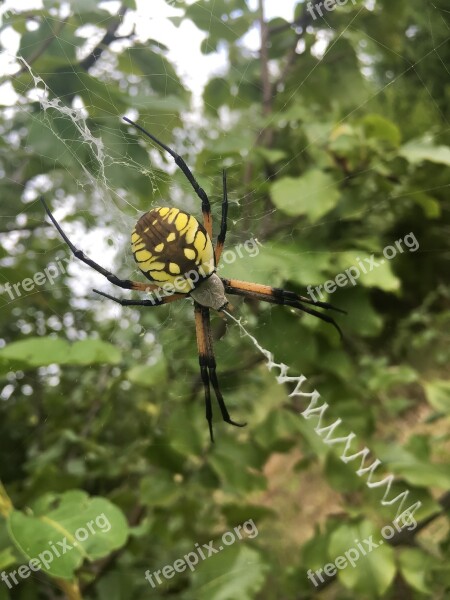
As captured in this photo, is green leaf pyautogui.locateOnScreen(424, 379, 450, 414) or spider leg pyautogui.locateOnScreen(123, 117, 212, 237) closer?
spider leg pyautogui.locateOnScreen(123, 117, 212, 237)

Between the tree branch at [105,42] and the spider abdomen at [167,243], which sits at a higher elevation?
the tree branch at [105,42]

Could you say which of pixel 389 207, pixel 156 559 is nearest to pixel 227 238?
pixel 389 207

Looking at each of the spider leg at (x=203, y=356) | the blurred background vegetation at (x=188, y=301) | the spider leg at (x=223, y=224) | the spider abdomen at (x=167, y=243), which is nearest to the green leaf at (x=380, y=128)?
the blurred background vegetation at (x=188, y=301)

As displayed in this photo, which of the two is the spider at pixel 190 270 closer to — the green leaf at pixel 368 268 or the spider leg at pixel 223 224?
the spider leg at pixel 223 224

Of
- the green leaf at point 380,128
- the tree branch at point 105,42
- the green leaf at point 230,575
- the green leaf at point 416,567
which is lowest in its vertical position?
the green leaf at point 416,567

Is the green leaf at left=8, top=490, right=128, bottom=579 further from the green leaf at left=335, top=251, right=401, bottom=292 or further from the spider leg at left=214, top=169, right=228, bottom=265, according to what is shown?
the green leaf at left=335, top=251, right=401, bottom=292

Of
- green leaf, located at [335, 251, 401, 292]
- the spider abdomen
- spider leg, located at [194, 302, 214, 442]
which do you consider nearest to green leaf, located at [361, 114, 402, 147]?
green leaf, located at [335, 251, 401, 292]

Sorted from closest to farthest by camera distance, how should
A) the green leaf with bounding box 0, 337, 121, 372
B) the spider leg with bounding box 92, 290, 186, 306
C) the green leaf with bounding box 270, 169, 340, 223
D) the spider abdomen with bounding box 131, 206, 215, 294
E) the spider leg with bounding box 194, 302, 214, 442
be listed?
the green leaf with bounding box 0, 337, 121, 372 → the spider abdomen with bounding box 131, 206, 215, 294 → the spider leg with bounding box 92, 290, 186, 306 → the green leaf with bounding box 270, 169, 340, 223 → the spider leg with bounding box 194, 302, 214, 442
